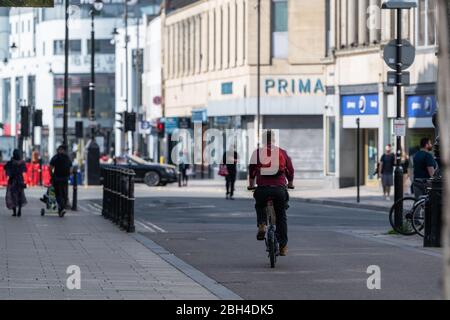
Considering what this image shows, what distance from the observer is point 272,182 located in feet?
66.1

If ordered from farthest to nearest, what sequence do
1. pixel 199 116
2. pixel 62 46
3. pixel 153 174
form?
1. pixel 62 46
2. pixel 199 116
3. pixel 153 174

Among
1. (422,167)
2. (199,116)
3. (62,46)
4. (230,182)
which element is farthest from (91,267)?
(62,46)

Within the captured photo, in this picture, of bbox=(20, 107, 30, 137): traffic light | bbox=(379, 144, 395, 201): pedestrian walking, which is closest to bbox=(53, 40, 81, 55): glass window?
bbox=(20, 107, 30, 137): traffic light

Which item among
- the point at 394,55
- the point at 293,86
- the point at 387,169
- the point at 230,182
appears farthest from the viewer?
the point at 293,86

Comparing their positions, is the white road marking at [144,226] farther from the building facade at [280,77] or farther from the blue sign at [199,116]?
the blue sign at [199,116]

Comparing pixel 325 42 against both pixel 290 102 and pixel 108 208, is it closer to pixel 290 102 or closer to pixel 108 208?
pixel 290 102

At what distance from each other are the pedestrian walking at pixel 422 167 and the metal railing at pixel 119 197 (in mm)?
5606

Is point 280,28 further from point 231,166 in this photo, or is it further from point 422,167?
point 422,167

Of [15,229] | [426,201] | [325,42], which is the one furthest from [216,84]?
[426,201]

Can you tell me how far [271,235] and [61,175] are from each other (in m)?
18.1

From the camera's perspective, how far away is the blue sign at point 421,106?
4966cm

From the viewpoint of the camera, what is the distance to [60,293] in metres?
15.9

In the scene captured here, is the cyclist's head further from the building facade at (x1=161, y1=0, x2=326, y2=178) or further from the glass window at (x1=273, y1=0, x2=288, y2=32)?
the glass window at (x1=273, y1=0, x2=288, y2=32)

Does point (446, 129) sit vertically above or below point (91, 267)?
above
